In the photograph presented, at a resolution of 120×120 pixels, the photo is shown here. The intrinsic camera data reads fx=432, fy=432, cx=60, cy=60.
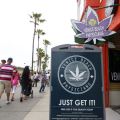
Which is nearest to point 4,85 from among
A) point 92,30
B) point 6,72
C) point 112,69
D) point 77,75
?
point 6,72

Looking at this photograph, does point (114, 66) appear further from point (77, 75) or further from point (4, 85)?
point (77, 75)

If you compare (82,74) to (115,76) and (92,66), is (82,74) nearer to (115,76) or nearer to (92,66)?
(92,66)

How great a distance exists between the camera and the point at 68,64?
8000 mm

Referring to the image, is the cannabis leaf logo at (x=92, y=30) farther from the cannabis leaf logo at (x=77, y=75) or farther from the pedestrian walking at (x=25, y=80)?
the pedestrian walking at (x=25, y=80)

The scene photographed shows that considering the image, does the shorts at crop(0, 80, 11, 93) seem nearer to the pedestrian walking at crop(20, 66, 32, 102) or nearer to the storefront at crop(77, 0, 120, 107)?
the pedestrian walking at crop(20, 66, 32, 102)

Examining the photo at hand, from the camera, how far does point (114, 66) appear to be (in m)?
16.3

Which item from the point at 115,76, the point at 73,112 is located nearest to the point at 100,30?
the point at 73,112

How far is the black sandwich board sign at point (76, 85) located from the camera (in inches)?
308

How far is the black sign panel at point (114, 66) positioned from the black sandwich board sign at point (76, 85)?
8.33 m

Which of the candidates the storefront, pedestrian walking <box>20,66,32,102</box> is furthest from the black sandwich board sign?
pedestrian walking <box>20,66,32,102</box>

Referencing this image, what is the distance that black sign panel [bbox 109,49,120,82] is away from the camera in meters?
16.3

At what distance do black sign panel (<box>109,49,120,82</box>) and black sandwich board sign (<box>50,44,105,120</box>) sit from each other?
8327 millimetres

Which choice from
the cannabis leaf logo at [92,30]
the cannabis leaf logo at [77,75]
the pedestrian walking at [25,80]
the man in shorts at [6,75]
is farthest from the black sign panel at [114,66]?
the cannabis leaf logo at [77,75]

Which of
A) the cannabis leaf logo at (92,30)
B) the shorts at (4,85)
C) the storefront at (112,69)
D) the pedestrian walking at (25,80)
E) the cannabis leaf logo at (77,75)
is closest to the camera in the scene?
the cannabis leaf logo at (77,75)
